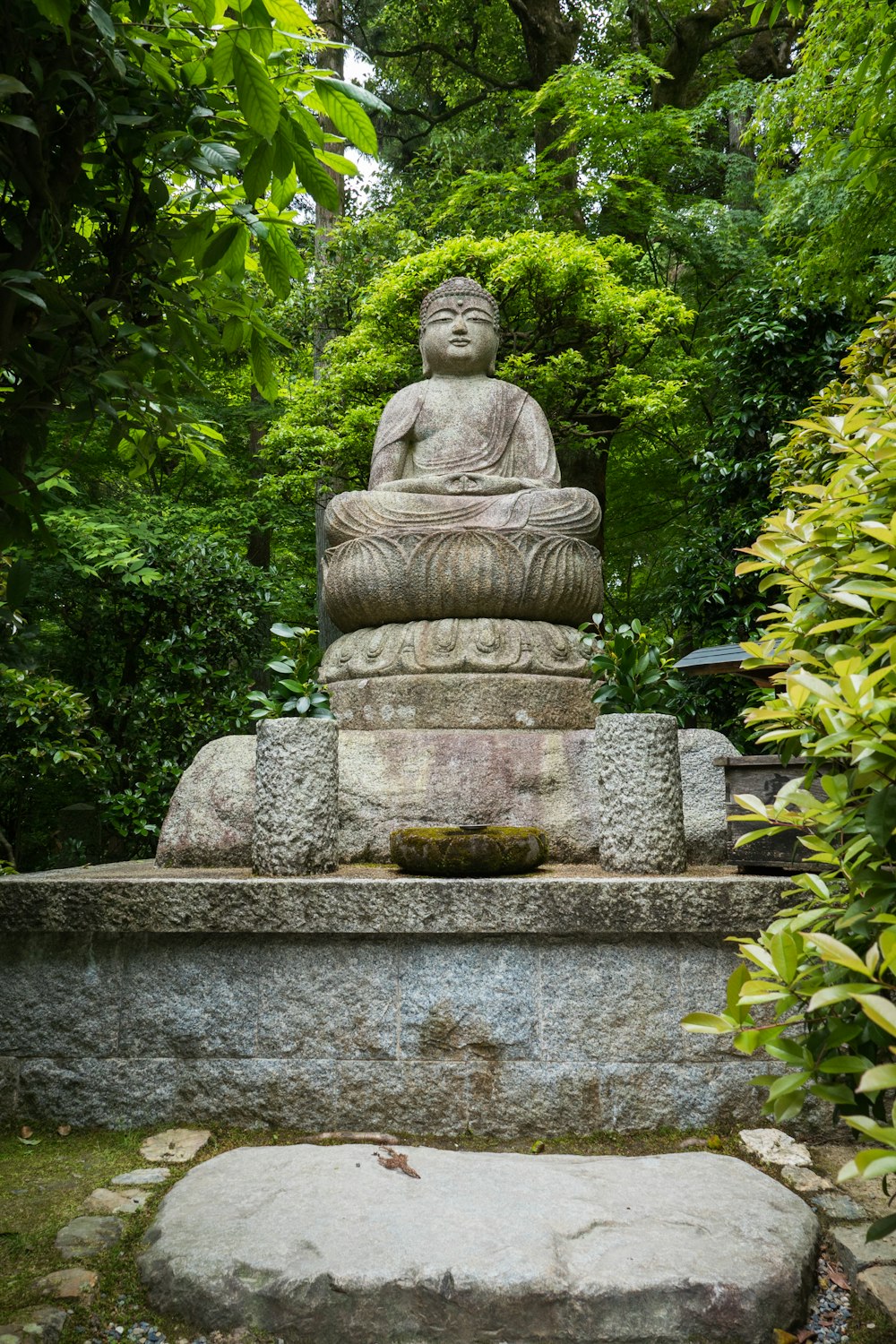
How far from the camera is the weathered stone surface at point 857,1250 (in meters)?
2.51

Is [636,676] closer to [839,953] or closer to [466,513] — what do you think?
[466,513]

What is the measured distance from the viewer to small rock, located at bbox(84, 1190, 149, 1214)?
2.81 m

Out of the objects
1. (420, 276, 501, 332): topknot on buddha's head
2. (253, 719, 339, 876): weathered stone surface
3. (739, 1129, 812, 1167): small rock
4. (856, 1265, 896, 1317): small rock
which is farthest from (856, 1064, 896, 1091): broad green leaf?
(420, 276, 501, 332): topknot on buddha's head

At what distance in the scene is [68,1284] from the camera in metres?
2.44

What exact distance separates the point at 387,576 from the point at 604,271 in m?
5.49

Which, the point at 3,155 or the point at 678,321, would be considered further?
the point at 678,321

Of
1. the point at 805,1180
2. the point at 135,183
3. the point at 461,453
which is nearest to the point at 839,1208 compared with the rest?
the point at 805,1180

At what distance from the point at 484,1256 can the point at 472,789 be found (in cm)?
206

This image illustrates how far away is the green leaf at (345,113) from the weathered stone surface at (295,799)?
2.11 metres

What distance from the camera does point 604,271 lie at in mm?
9289

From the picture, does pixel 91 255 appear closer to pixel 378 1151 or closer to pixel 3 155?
pixel 3 155

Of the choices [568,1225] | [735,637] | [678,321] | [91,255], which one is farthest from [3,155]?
[678,321]

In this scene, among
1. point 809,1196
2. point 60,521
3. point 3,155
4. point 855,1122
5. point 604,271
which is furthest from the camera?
point 604,271

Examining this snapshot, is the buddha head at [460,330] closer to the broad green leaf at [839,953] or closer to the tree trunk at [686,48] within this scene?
the broad green leaf at [839,953]
